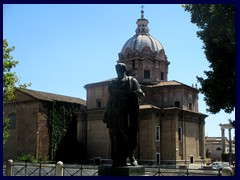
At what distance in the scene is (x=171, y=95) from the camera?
45156 millimetres

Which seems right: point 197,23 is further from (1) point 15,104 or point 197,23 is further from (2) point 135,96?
(1) point 15,104

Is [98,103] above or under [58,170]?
above

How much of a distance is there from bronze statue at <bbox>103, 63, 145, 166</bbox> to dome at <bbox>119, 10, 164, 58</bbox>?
40011mm

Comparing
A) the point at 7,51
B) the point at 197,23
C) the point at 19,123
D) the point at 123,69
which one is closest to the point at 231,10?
the point at 197,23

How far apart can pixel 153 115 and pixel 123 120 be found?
1278 inches

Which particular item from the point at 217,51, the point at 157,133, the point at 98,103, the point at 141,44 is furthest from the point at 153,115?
the point at 217,51

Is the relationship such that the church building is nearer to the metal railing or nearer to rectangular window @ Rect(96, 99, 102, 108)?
rectangular window @ Rect(96, 99, 102, 108)

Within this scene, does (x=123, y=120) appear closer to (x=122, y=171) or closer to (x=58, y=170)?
(x=122, y=171)

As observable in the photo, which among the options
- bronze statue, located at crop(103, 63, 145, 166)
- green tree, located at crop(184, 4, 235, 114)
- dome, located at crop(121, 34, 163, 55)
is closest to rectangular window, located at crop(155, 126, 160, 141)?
dome, located at crop(121, 34, 163, 55)

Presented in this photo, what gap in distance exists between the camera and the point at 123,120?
9.22m

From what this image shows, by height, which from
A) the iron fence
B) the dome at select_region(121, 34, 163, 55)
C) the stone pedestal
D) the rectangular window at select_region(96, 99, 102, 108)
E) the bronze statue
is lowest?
the iron fence

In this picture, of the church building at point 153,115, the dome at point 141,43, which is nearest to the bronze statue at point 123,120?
the church building at point 153,115

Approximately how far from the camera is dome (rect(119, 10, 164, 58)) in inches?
1946

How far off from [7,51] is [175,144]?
2312 centimetres
